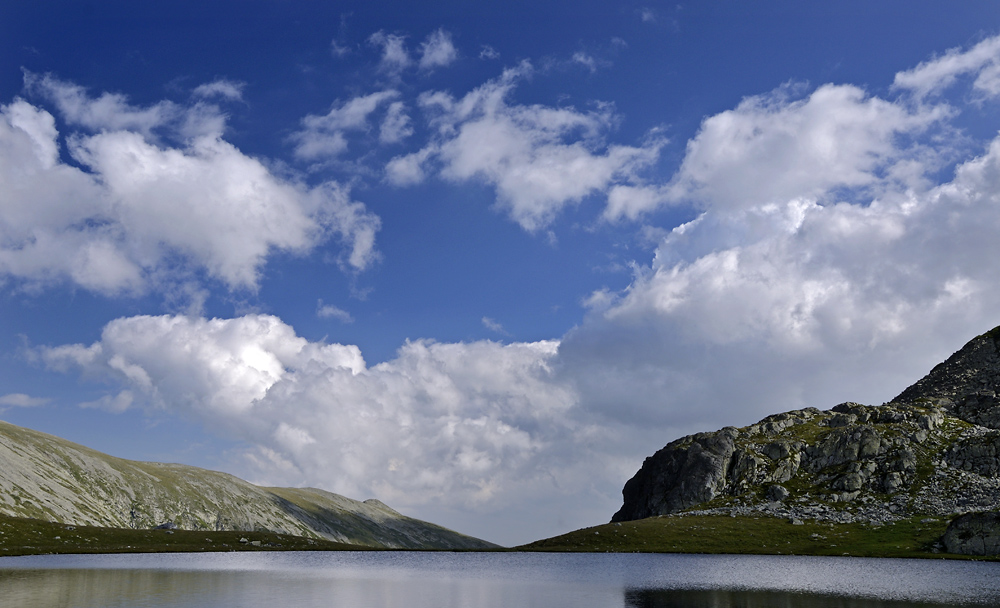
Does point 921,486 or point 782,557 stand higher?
point 921,486

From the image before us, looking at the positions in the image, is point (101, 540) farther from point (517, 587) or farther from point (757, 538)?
point (757, 538)

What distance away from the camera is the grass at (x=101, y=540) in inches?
5876

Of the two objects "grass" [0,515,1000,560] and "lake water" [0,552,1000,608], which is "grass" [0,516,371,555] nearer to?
"grass" [0,515,1000,560]

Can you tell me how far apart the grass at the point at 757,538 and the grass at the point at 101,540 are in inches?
3592

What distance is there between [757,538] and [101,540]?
578ft

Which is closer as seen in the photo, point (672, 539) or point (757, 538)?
point (757, 538)

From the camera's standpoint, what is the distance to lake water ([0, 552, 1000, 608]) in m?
58.4

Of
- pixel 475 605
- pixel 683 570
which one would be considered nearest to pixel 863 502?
pixel 683 570

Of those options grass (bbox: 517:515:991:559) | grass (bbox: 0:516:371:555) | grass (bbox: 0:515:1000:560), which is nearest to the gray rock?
grass (bbox: 0:515:1000:560)

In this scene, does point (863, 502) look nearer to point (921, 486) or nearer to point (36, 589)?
point (921, 486)

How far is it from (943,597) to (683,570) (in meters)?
47.0

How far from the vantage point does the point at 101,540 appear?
170625mm

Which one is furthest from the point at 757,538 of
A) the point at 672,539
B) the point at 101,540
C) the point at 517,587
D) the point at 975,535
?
the point at 101,540

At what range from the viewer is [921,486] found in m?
192
